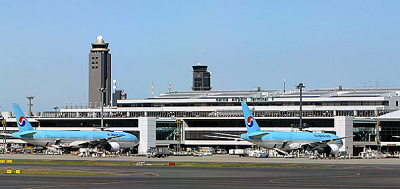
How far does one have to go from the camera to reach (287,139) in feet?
416

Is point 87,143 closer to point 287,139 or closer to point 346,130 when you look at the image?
point 287,139

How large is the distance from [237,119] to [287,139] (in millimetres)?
41837

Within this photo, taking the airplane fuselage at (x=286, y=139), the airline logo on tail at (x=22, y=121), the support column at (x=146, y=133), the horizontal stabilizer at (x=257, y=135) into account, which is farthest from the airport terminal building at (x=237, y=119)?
the airline logo on tail at (x=22, y=121)

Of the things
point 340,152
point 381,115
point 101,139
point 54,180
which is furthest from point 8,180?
point 381,115

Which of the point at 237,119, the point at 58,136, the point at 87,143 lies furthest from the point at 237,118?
the point at 58,136

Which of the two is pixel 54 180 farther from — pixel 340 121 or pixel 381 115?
pixel 381 115

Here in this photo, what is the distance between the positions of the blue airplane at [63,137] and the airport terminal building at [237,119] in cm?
1896

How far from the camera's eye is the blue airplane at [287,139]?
4843 inches

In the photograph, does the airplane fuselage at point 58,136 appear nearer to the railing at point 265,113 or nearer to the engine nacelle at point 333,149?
the railing at point 265,113

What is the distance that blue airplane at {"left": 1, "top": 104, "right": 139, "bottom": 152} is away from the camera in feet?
427

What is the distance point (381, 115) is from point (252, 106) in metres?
34.9

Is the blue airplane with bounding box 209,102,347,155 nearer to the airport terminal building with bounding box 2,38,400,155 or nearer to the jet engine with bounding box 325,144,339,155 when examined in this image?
the jet engine with bounding box 325,144,339,155

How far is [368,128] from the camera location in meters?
156

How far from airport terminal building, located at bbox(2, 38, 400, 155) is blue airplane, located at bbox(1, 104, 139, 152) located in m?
19.0
